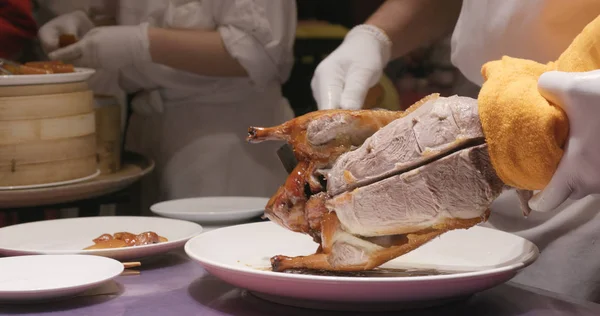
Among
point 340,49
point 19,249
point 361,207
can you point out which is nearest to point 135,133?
point 340,49

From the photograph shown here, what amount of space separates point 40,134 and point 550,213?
136cm

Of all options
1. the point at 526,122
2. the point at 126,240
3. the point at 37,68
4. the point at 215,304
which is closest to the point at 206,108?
the point at 37,68

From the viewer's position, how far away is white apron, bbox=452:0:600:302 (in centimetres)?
154

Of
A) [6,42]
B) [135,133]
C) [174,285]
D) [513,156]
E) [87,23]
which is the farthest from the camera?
[135,133]

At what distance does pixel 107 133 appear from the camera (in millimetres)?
2568

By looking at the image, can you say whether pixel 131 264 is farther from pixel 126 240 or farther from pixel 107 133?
pixel 107 133

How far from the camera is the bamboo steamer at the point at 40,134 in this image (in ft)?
6.89

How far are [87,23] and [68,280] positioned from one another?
1.81 m

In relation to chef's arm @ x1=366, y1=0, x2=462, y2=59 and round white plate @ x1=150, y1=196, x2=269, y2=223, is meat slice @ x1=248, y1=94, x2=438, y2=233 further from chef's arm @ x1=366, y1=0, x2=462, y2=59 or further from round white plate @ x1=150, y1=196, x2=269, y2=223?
chef's arm @ x1=366, y1=0, x2=462, y2=59

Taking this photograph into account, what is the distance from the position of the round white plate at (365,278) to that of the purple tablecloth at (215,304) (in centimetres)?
3

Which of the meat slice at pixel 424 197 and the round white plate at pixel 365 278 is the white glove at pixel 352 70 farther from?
the meat slice at pixel 424 197

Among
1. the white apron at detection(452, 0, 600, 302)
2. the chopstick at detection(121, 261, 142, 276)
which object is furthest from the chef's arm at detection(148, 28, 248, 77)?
the chopstick at detection(121, 261, 142, 276)

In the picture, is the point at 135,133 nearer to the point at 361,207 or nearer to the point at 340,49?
the point at 340,49

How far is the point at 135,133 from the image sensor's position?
3082 millimetres
